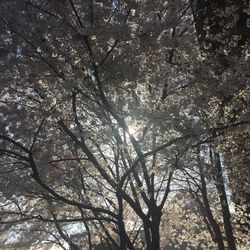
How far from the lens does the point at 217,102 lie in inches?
341

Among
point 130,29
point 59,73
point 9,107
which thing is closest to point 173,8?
point 130,29

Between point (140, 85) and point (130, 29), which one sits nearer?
point (130, 29)

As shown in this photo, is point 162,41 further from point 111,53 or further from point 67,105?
point 67,105

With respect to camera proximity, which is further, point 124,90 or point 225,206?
point 225,206

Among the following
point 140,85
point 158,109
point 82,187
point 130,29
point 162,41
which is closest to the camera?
point 130,29

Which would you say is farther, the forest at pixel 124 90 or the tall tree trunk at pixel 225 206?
the tall tree trunk at pixel 225 206

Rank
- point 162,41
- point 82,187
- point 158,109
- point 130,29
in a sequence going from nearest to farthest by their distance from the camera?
point 130,29, point 162,41, point 158,109, point 82,187

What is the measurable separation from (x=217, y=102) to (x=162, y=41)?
5.75 ft

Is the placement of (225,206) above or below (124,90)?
below

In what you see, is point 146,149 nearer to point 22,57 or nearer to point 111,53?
point 111,53

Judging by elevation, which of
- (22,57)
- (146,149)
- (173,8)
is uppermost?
(173,8)

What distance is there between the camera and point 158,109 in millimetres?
8945

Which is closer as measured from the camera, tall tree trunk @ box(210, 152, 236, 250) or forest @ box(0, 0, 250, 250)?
forest @ box(0, 0, 250, 250)

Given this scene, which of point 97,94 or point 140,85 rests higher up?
point 140,85
